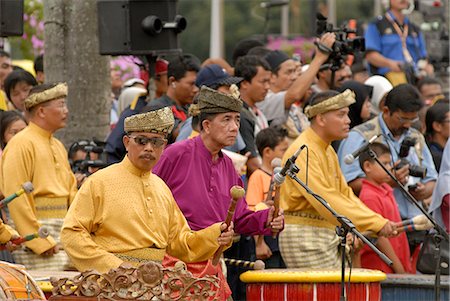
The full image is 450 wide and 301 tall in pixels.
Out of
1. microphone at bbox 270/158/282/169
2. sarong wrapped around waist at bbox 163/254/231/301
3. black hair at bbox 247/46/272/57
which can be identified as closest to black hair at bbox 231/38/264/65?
black hair at bbox 247/46/272/57

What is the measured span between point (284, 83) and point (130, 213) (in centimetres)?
437

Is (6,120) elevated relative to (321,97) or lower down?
lower down

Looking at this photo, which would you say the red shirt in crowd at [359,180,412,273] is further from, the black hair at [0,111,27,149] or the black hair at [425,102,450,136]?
the black hair at [0,111,27,149]

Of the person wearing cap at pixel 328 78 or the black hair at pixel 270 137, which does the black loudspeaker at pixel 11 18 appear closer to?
the black hair at pixel 270 137

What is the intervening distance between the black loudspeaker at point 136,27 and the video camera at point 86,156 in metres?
0.85

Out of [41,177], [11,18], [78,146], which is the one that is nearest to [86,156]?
[78,146]

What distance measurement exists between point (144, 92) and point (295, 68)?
1380 mm

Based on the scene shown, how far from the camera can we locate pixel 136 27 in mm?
11875

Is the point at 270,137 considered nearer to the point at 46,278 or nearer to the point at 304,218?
the point at 304,218

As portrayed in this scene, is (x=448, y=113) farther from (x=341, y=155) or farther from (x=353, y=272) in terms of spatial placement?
(x=353, y=272)

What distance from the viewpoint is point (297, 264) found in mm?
10234

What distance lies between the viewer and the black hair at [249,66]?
1123cm

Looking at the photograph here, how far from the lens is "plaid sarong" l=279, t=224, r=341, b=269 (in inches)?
401

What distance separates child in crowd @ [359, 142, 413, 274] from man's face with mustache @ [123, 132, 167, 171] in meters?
3.07
